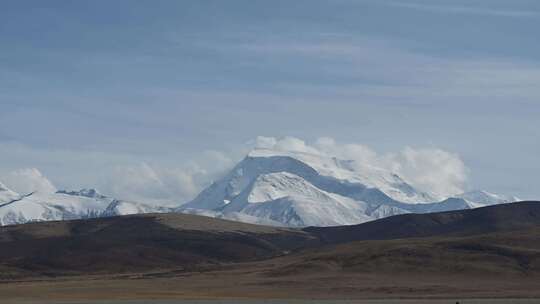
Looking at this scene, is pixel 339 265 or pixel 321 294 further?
pixel 339 265

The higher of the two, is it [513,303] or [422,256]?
[422,256]

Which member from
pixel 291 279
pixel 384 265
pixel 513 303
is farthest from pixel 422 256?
pixel 513 303

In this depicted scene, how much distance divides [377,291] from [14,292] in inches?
2059

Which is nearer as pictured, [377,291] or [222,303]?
[222,303]

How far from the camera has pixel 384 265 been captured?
19175 centimetres

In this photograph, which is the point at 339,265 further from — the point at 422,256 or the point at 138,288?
the point at 138,288

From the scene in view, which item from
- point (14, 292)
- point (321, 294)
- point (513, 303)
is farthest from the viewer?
point (14, 292)

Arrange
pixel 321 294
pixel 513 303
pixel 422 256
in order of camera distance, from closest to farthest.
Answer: pixel 513 303, pixel 321 294, pixel 422 256

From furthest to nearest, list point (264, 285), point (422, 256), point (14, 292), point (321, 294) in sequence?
point (422, 256) → point (264, 285) → point (14, 292) → point (321, 294)

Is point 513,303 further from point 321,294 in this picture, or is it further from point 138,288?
point 138,288

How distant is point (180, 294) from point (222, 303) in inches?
1104

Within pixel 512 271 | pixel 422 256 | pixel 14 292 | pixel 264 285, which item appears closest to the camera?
pixel 14 292

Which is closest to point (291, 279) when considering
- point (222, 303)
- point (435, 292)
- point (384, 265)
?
point (384, 265)

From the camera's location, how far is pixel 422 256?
197m
